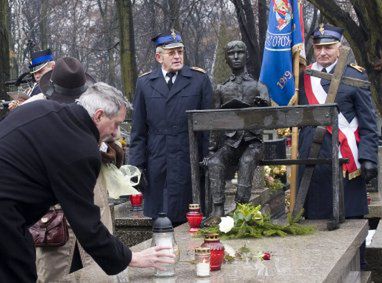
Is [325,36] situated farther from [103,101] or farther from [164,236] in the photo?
[103,101]

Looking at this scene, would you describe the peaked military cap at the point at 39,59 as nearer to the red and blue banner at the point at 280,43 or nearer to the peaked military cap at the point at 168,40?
the peaked military cap at the point at 168,40

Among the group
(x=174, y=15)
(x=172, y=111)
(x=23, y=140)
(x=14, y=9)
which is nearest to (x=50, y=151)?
(x=23, y=140)

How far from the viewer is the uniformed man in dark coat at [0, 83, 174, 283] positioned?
372 centimetres

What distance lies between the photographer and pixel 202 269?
15.6ft

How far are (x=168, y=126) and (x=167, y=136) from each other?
0.27 ft

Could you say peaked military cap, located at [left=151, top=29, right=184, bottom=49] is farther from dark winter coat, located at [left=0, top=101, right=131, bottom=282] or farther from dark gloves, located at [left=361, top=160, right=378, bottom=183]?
dark winter coat, located at [left=0, top=101, right=131, bottom=282]

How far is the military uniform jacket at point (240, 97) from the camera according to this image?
23.4ft

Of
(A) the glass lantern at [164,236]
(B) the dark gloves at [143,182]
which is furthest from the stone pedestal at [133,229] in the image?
(A) the glass lantern at [164,236]

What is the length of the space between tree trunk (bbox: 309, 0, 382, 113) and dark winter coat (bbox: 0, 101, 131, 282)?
30.6ft

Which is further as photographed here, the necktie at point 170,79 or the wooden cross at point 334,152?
the necktie at point 170,79

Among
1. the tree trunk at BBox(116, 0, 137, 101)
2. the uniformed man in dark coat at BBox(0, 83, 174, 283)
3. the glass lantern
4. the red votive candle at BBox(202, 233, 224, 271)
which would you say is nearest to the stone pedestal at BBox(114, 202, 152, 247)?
the red votive candle at BBox(202, 233, 224, 271)

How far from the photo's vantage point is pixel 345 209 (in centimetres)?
707

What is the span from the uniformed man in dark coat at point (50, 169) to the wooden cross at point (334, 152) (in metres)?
2.96

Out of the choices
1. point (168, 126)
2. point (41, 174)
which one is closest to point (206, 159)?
point (168, 126)
